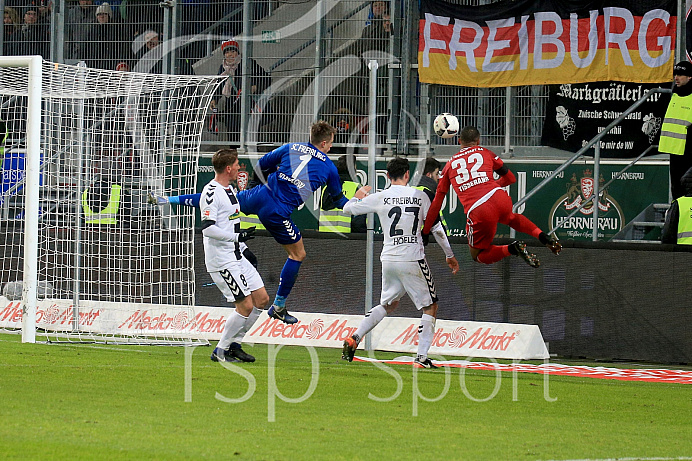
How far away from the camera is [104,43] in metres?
18.6

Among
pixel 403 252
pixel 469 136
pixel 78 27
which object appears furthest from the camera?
pixel 78 27

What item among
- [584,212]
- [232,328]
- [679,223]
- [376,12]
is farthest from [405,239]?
[376,12]

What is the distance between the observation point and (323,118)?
57.3 ft

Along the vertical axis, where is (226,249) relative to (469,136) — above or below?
below

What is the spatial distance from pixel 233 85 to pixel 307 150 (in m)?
7.20

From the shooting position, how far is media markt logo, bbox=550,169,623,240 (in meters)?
16.4

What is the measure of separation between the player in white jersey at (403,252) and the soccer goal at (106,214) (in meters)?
2.60

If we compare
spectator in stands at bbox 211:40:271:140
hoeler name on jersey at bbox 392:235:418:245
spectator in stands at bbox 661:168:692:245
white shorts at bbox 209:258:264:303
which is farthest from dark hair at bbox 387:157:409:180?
spectator in stands at bbox 211:40:271:140

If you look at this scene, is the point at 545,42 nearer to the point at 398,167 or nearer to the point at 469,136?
the point at 469,136

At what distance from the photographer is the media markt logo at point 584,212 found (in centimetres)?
1642

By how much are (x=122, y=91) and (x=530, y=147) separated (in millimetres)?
7393

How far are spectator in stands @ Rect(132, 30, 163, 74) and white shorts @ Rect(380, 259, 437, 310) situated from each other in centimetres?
867

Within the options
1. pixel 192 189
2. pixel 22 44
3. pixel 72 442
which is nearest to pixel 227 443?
pixel 72 442

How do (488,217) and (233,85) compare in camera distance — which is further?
(233,85)
